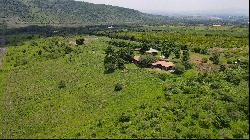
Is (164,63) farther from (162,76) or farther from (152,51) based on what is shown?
(152,51)

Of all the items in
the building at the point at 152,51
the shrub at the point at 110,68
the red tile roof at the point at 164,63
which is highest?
the red tile roof at the point at 164,63

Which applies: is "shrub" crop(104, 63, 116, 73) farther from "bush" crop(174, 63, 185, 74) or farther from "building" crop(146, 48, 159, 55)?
"building" crop(146, 48, 159, 55)

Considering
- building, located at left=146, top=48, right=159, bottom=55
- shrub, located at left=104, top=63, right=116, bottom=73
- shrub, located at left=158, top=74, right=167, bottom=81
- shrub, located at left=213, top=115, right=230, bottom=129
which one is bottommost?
building, located at left=146, top=48, right=159, bottom=55

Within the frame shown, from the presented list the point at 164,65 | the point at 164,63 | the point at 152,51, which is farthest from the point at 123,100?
the point at 152,51

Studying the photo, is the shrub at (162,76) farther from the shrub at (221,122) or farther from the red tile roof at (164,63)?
the shrub at (221,122)

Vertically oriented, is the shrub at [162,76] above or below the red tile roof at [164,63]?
above

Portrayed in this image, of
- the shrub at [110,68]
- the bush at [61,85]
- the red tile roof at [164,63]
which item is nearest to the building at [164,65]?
the red tile roof at [164,63]

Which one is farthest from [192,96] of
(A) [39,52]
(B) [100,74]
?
(A) [39,52]

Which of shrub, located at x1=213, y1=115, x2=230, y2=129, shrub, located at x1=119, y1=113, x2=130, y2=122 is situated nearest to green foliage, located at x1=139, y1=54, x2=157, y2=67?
shrub, located at x1=119, y1=113, x2=130, y2=122

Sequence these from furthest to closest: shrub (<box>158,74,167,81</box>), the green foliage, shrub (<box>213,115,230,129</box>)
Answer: the green foliage
shrub (<box>158,74,167,81</box>)
shrub (<box>213,115,230,129</box>)

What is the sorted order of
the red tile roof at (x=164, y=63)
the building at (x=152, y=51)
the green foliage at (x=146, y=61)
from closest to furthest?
the red tile roof at (x=164, y=63), the green foliage at (x=146, y=61), the building at (x=152, y=51)

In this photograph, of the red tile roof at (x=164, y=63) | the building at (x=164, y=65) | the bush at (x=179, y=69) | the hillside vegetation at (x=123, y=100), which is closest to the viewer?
the hillside vegetation at (x=123, y=100)

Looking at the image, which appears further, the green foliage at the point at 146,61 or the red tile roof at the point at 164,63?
the green foliage at the point at 146,61
